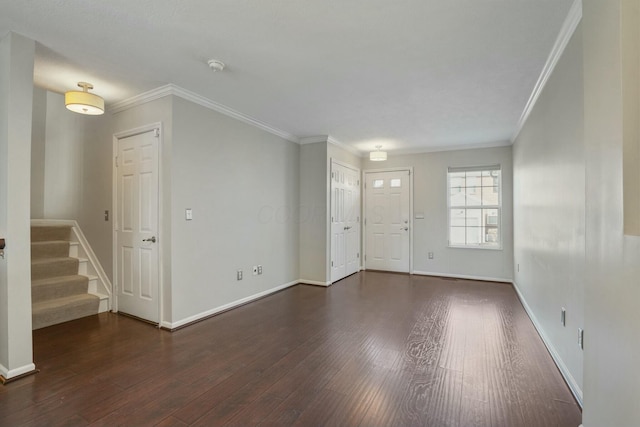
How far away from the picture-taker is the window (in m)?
5.25

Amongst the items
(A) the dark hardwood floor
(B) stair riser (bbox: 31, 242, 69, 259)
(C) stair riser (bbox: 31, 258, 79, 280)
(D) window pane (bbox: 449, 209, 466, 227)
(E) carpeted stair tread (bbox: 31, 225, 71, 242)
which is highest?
(D) window pane (bbox: 449, 209, 466, 227)

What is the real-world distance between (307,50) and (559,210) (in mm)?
2320

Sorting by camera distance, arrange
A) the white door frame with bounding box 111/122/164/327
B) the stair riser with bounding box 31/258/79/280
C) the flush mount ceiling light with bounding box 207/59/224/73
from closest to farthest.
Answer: the flush mount ceiling light with bounding box 207/59/224/73 → the white door frame with bounding box 111/122/164/327 → the stair riser with bounding box 31/258/79/280

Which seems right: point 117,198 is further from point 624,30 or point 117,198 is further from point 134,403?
point 624,30

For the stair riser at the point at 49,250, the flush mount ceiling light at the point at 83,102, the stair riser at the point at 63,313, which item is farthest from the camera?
the stair riser at the point at 49,250

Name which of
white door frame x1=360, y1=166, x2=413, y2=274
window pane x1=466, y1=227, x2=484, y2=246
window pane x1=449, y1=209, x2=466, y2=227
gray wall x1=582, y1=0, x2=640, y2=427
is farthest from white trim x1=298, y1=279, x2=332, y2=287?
gray wall x1=582, y1=0, x2=640, y2=427

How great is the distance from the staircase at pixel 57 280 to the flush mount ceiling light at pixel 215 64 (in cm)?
296

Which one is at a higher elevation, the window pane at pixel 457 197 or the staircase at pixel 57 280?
the window pane at pixel 457 197

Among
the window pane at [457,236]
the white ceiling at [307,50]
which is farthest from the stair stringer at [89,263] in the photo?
the window pane at [457,236]

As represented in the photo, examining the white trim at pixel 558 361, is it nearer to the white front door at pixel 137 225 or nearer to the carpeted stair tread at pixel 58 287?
the white front door at pixel 137 225

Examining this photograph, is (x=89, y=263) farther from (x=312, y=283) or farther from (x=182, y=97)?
(x=312, y=283)

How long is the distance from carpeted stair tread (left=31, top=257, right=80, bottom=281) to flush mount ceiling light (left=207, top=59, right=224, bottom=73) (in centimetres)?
299

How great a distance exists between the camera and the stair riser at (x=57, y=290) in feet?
10.4

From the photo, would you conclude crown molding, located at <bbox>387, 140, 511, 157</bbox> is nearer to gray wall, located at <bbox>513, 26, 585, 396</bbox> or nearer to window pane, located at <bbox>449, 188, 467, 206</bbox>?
window pane, located at <bbox>449, 188, 467, 206</bbox>
